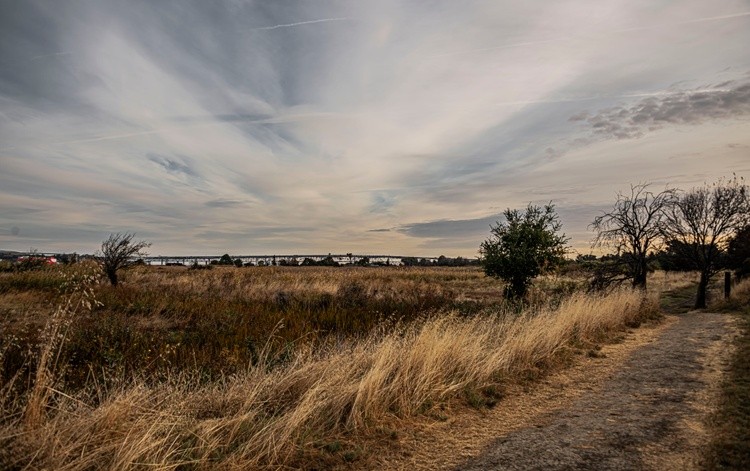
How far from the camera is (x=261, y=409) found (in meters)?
4.90

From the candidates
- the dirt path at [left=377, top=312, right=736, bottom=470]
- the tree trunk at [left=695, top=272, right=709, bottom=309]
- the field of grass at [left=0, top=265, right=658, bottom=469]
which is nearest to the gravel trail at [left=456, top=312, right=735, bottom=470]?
the dirt path at [left=377, top=312, right=736, bottom=470]

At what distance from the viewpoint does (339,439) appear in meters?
4.57

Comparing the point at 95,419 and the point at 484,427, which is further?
the point at 484,427

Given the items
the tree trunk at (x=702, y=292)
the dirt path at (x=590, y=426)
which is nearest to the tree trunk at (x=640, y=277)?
the tree trunk at (x=702, y=292)

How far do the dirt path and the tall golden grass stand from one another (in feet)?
1.97

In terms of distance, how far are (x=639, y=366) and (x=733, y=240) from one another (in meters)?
15.0

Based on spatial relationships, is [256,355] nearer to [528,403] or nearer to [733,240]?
[528,403]

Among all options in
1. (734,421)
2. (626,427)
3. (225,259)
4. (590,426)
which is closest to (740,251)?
(734,421)

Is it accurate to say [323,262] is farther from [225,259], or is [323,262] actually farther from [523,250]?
[523,250]

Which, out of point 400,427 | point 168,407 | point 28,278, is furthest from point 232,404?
point 28,278

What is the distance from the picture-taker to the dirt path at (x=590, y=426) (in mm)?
4152

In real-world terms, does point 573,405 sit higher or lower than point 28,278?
lower

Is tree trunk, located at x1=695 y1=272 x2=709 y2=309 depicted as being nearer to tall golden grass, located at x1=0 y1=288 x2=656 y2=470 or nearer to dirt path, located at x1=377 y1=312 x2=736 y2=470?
dirt path, located at x1=377 y1=312 x2=736 y2=470

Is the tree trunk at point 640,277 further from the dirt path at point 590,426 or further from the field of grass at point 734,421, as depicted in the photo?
the dirt path at point 590,426
